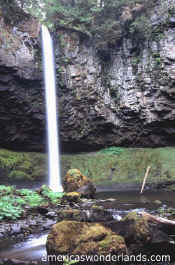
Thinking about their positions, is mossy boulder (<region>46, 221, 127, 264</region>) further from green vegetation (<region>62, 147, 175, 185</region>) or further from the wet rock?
green vegetation (<region>62, 147, 175, 185</region>)

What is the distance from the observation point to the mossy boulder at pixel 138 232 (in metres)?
4.17

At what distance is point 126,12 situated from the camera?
21312 millimetres

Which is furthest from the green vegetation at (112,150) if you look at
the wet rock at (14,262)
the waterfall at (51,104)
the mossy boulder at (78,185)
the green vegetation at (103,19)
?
the wet rock at (14,262)

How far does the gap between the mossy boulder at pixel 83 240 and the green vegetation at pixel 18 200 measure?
2.42 meters

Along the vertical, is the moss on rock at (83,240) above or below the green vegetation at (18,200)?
above

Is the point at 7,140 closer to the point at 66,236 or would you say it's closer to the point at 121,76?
the point at 121,76

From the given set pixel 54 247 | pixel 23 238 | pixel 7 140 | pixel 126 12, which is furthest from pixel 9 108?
pixel 54 247

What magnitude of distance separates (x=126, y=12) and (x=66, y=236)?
21330 millimetres

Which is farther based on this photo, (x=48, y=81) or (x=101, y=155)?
(x=101, y=155)

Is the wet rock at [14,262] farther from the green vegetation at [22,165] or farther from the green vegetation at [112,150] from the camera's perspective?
the green vegetation at [112,150]

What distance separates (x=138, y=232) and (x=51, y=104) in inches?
655

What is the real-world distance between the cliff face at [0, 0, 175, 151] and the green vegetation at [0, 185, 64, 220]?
10975mm

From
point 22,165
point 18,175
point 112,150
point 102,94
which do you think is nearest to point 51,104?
point 102,94

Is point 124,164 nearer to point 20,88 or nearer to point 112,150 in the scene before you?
point 112,150
